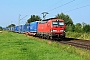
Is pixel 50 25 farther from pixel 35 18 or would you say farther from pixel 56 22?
pixel 35 18

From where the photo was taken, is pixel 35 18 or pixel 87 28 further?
pixel 35 18

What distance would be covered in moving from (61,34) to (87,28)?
25.4 meters

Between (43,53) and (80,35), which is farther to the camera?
(80,35)

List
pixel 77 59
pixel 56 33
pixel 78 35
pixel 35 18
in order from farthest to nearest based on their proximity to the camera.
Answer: pixel 35 18
pixel 78 35
pixel 56 33
pixel 77 59

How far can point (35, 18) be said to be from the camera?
149125 millimetres

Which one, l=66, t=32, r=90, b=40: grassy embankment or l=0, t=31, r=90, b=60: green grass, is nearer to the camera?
l=0, t=31, r=90, b=60: green grass

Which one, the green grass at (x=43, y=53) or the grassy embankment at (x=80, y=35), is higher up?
the grassy embankment at (x=80, y=35)

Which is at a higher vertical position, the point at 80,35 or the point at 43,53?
the point at 80,35

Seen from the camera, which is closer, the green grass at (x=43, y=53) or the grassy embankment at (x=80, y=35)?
the green grass at (x=43, y=53)

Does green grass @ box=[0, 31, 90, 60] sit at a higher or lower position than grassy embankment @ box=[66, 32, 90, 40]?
lower

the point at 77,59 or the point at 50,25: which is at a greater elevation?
the point at 50,25

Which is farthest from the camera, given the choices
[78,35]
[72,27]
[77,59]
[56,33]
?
[72,27]

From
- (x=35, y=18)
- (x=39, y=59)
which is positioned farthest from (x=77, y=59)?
(x=35, y=18)

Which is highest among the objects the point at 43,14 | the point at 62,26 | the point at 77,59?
the point at 43,14
